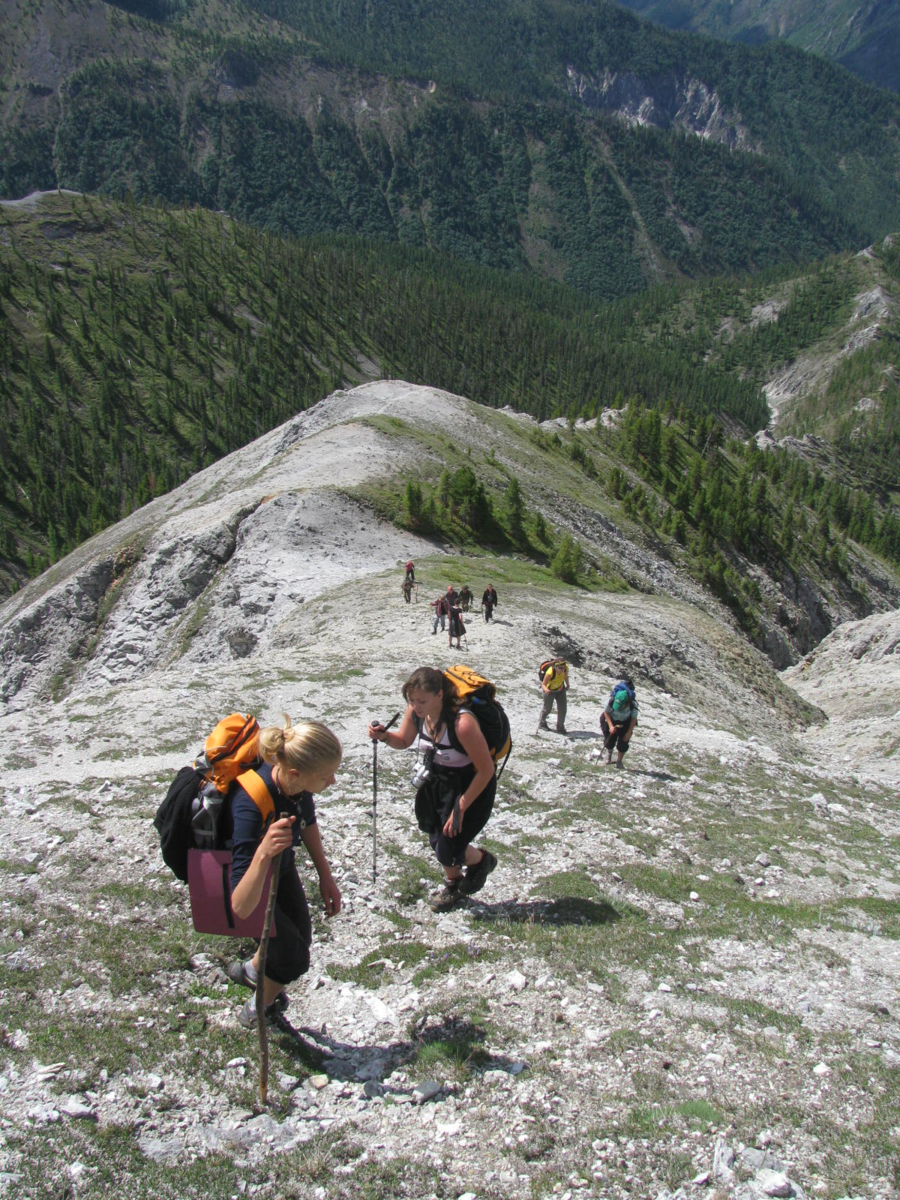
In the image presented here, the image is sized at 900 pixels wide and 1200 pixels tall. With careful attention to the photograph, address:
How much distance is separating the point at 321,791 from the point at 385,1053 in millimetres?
2250

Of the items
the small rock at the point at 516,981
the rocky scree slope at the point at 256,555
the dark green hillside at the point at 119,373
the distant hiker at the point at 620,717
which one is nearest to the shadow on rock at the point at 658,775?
the distant hiker at the point at 620,717

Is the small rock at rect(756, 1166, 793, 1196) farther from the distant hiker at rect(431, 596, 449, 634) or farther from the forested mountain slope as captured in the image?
the forested mountain slope

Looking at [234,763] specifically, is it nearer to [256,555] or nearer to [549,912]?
[549,912]

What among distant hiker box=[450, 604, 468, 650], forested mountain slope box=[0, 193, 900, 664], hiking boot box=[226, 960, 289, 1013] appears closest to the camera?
hiking boot box=[226, 960, 289, 1013]

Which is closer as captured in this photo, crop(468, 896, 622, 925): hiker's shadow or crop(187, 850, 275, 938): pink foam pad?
crop(187, 850, 275, 938): pink foam pad

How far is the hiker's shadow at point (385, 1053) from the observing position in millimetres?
5742

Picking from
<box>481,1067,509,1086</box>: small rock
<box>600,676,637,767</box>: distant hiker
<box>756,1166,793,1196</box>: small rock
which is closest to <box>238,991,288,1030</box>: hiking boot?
<box>481,1067,509,1086</box>: small rock

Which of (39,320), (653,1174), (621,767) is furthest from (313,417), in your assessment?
(39,320)

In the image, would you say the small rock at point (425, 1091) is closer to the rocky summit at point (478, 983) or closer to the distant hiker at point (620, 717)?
the rocky summit at point (478, 983)

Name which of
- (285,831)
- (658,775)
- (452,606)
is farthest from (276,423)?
(285,831)

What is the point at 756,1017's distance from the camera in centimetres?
663

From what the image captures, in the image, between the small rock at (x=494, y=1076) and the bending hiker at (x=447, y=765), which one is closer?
the small rock at (x=494, y=1076)

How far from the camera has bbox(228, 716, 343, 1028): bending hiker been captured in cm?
483

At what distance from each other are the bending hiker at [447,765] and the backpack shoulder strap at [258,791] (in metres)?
1.86
